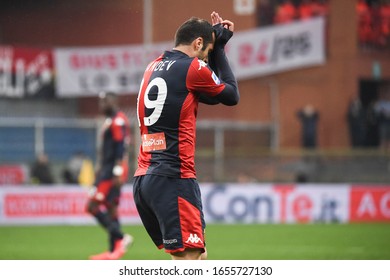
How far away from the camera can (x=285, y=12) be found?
1074 inches

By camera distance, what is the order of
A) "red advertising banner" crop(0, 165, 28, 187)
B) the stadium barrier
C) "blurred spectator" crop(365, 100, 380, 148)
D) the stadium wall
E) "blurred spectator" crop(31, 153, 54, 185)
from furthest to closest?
the stadium wall, "blurred spectator" crop(365, 100, 380, 148), "red advertising banner" crop(0, 165, 28, 187), "blurred spectator" crop(31, 153, 54, 185), the stadium barrier

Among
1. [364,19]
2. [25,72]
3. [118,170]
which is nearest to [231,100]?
[118,170]

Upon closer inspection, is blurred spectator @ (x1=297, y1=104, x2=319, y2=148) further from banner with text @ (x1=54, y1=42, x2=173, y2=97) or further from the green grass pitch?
the green grass pitch

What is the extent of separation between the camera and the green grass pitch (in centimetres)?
1283

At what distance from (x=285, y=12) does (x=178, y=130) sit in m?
20.8

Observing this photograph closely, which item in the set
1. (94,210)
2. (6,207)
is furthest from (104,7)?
(94,210)

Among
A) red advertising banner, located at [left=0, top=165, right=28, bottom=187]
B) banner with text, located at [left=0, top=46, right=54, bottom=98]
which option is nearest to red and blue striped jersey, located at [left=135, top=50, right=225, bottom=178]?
red advertising banner, located at [left=0, top=165, right=28, bottom=187]

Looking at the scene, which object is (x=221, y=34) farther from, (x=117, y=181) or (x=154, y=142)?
(x=117, y=181)

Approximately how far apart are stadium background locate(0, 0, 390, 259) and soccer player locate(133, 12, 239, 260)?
9.99 m

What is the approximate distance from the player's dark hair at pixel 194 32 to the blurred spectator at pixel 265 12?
803 inches

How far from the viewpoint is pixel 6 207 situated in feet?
68.7

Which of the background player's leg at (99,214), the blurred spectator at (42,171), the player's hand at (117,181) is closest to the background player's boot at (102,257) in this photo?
the background player's leg at (99,214)
